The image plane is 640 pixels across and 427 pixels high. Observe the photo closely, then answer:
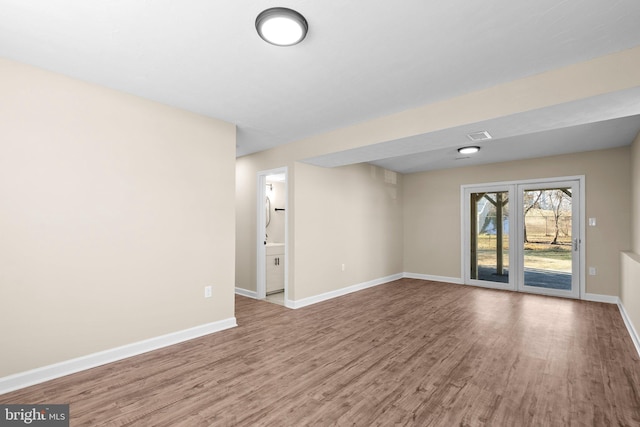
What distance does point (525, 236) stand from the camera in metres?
5.59

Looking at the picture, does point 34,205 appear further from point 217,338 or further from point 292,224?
point 292,224

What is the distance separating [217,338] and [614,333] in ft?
14.6

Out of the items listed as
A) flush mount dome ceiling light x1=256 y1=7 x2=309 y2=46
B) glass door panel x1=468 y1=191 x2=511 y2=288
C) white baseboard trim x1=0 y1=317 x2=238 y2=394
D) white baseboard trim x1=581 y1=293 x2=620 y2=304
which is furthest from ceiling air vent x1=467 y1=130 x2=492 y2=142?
white baseboard trim x1=581 y1=293 x2=620 y2=304

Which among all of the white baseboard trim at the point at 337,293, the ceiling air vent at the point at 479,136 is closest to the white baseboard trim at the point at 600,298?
the white baseboard trim at the point at 337,293

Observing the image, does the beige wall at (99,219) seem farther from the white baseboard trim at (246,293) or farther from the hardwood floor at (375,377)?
the white baseboard trim at (246,293)

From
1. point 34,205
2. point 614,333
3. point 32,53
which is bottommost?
point 614,333

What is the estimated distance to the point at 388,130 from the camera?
349 cm

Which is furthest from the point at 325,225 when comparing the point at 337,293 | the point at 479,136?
the point at 479,136

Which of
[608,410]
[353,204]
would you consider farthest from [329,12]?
[353,204]

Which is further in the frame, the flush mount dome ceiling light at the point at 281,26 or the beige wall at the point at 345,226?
the beige wall at the point at 345,226

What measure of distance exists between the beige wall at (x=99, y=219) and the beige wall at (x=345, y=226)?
1406 mm

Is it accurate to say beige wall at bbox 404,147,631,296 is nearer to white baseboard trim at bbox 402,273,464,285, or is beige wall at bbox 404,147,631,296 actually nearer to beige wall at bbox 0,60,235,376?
white baseboard trim at bbox 402,273,464,285

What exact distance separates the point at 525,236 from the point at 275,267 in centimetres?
455

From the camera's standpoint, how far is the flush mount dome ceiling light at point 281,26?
180 centimetres
